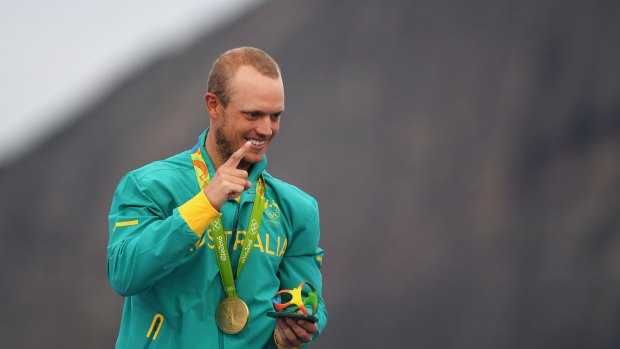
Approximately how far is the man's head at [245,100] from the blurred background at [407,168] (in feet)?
76.1

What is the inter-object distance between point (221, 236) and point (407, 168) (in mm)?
29410

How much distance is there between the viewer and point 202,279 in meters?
3.79

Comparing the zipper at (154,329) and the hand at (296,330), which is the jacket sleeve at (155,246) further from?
the hand at (296,330)

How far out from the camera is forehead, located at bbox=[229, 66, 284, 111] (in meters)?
3.77

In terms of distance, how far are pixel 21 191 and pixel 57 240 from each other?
3.50m

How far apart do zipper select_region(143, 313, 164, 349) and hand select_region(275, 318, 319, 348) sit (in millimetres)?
441

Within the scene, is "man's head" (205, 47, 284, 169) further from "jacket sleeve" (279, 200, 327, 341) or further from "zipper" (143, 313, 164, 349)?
"zipper" (143, 313, 164, 349)

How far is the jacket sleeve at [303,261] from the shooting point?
4.09 m

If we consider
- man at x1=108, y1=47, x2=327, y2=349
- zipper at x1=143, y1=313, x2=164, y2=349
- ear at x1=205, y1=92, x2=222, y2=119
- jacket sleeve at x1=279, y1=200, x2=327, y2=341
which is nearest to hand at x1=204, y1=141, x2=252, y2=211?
man at x1=108, y1=47, x2=327, y2=349

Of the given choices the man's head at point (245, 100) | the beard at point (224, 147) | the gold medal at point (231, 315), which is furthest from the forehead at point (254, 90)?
the gold medal at point (231, 315)

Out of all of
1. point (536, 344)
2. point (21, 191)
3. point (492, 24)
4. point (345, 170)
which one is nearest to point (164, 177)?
point (536, 344)

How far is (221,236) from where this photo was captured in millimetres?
3805

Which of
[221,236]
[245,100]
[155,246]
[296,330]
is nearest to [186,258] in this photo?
[155,246]

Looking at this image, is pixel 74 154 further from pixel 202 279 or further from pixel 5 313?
pixel 202 279
